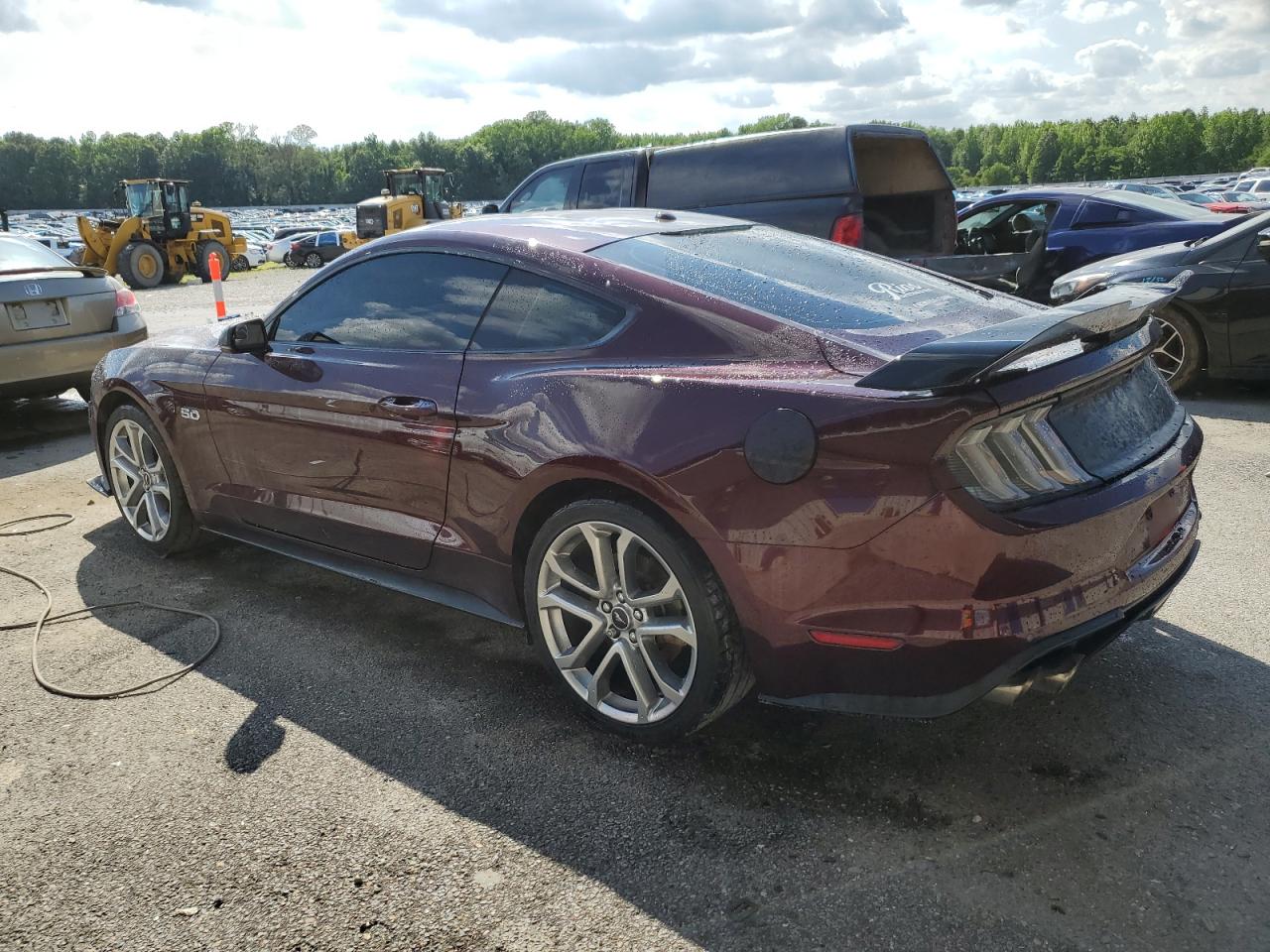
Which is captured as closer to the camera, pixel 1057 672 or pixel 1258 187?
pixel 1057 672

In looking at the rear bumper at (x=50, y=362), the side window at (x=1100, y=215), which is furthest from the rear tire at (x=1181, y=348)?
the rear bumper at (x=50, y=362)

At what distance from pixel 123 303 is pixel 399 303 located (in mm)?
5251

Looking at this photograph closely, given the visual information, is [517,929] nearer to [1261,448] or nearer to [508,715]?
[508,715]

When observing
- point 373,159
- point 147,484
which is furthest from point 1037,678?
point 373,159

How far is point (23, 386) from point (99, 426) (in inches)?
108

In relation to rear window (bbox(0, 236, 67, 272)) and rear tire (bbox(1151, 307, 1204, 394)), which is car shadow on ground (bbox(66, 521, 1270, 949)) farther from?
rear window (bbox(0, 236, 67, 272))

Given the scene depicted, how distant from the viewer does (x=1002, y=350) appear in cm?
220

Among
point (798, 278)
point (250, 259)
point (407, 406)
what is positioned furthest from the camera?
point (250, 259)

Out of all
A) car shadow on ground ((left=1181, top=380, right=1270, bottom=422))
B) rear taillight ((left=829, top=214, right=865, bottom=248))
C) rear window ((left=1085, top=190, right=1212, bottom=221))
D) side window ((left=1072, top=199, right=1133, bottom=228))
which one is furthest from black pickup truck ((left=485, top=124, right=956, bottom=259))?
car shadow on ground ((left=1181, top=380, right=1270, bottom=422))

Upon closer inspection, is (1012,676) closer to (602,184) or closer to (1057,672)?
(1057,672)

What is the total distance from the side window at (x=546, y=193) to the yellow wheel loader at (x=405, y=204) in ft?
62.0

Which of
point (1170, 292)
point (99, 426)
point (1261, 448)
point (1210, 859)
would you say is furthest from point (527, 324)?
point (1261, 448)

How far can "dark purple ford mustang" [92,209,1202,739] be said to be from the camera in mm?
2295

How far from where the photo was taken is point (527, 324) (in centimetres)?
309
